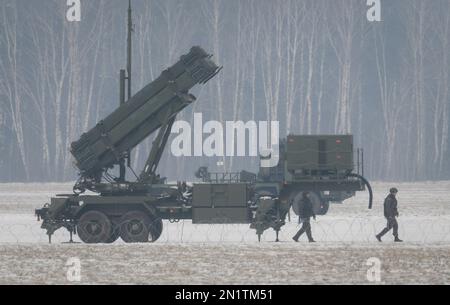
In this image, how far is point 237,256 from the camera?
25.5 m

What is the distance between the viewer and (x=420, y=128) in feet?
286

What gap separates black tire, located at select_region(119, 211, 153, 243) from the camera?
2969 cm

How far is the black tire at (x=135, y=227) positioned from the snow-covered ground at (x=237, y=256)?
1.82 feet

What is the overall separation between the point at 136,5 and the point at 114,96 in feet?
25.3

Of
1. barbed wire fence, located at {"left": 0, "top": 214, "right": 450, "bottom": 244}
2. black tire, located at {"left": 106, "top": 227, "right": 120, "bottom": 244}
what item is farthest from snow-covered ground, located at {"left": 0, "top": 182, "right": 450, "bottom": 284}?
black tire, located at {"left": 106, "top": 227, "right": 120, "bottom": 244}

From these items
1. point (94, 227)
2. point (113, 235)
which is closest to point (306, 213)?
point (113, 235)

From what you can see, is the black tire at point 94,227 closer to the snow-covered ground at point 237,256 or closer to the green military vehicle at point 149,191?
the green military vehicle at point 149,191

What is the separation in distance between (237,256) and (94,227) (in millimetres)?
5506

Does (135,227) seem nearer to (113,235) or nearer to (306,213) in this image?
(113,235)

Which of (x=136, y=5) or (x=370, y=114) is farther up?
(x=136, y=5)

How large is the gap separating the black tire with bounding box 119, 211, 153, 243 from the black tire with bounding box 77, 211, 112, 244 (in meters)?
0.38

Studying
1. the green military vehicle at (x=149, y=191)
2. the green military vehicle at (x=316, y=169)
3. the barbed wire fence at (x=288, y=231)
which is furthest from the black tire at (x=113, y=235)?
the green military vehicle at (x=316, y=169)
